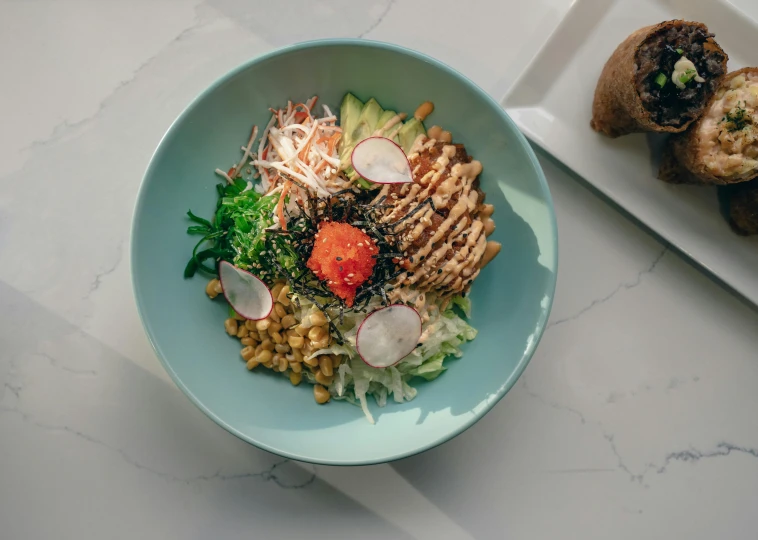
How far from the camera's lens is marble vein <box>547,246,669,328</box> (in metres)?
2.65

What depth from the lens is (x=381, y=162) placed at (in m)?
2.15

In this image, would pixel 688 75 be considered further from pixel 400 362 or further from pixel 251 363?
pixel 251 363

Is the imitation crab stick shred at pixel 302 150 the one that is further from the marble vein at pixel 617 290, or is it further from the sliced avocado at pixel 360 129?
the marble vein at pixel 617 290

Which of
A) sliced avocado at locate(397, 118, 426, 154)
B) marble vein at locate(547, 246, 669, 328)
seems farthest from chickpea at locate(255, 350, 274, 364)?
marble vein at locate(547, 246, 669, 328)

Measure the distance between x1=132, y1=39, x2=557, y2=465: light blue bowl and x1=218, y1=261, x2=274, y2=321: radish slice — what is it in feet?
0.62

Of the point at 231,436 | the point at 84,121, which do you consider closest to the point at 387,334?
the point at 231,436

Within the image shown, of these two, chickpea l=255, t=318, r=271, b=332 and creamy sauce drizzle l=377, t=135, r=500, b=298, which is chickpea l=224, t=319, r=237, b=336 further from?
creamy sauce drizzle l=377, t=135, r=500, b=298

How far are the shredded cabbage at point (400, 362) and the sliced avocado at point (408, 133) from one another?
0.71 metres

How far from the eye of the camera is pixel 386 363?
7.14ft

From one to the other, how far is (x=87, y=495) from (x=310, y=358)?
139 cm

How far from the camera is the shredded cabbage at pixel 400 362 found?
2250mm

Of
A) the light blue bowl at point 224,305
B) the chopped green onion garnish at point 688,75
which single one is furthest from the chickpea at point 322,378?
the chopped green onion garnish at point 688,75

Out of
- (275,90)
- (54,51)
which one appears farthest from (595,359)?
(54,51)

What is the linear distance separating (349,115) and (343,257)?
75 centimetres
